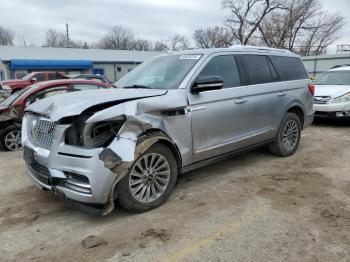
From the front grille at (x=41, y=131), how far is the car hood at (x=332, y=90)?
7.87 m

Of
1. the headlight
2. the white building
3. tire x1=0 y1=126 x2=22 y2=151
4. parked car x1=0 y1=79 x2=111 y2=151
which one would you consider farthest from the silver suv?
the white building

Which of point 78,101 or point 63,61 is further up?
point 63,61

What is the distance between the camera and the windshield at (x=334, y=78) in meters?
10.1

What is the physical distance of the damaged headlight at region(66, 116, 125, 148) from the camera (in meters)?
3.51

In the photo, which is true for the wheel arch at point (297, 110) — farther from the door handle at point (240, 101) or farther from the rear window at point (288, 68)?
the door handle at point (240, 101)

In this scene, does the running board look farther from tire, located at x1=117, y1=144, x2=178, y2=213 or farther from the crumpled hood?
the crumpled hood

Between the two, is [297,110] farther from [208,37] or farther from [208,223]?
[208,37]

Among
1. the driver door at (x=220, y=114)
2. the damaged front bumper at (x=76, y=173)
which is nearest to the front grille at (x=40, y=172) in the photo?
the damaged front bumper at (x=76, y=173)

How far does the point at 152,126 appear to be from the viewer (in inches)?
151

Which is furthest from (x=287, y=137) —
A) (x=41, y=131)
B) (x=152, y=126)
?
(x=41, y=131)

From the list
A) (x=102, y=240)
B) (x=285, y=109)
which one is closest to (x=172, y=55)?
(x=285, y=109)

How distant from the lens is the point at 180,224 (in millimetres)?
3656

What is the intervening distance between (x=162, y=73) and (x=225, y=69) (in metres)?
0.95

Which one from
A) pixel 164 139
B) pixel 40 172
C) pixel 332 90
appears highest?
pixel 332 90
